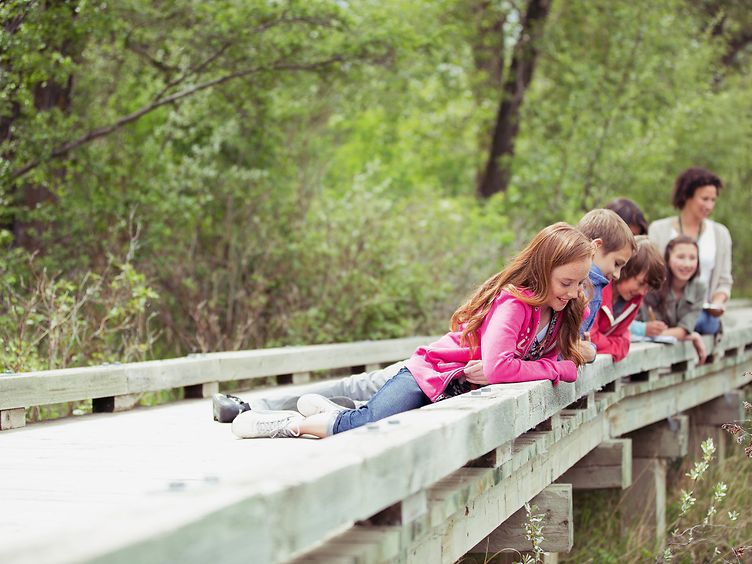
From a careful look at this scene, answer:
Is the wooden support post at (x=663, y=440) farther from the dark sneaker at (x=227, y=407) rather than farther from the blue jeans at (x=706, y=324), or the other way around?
the dark sneaker at (x=227, y=407)

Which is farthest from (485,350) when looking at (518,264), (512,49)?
(512,49)

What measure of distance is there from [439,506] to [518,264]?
66.9 inches

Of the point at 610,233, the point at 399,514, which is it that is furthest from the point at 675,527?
the point at 399,514

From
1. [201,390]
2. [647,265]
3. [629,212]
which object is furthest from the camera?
[629,212]

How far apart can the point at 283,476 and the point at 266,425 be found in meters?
2.66

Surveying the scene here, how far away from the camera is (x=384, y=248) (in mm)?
12227

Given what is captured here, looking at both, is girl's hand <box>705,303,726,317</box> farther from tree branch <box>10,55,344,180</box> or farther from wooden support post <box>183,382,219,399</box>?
tree branch <box>10,55,344,180</box>

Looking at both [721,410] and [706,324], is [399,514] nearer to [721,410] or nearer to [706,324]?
[706,324]

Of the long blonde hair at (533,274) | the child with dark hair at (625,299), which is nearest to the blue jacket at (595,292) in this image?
the child with dark hair at (625,299)

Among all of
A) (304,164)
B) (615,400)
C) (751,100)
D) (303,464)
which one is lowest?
(615,400)

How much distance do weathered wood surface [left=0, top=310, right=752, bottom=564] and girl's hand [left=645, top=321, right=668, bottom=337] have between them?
50 centimetres

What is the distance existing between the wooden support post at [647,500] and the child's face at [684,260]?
1.49 metres

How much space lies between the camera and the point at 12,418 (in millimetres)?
6152

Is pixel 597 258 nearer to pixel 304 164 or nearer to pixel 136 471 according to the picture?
pixel 136 471
